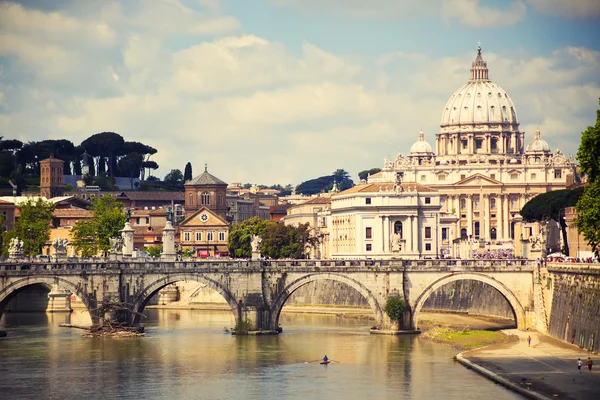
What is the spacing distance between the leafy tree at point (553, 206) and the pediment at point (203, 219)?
44.9m

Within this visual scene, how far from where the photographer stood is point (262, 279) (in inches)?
4119

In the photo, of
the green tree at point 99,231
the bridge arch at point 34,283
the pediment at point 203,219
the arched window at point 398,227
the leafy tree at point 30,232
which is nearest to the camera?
the bridge arch at point 34,283

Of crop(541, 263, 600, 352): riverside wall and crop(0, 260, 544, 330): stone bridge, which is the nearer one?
crop(541, 263, 600, 352): riverside wall

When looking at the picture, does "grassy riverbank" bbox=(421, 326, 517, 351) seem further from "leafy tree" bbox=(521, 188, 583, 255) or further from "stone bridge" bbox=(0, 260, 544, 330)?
"leafy tree" bbox=(521, 188, 583, 255)

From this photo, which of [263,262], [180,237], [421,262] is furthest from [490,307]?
[180,237]

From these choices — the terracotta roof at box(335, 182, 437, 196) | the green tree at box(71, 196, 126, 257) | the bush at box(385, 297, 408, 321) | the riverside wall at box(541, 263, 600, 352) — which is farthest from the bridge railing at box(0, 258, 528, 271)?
the terracotta roof at box(335, 182, 437, 196)

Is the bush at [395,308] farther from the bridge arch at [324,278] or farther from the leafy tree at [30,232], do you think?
the leafy tree at [30,232]

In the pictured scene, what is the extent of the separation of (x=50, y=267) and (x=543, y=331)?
3436cm

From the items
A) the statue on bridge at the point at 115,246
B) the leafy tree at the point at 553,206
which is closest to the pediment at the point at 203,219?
the leafy tree at the point at 553,206

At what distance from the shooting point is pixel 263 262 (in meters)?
106

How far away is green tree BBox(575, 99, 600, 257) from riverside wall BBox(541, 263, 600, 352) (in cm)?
571

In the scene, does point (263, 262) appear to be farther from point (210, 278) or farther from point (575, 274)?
point (575, 274)

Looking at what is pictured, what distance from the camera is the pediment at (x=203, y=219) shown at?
188m

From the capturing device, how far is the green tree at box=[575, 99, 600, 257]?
78625 millimetres
